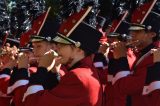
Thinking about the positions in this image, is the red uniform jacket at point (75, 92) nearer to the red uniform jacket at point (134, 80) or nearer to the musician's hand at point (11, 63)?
the red uniform jacket at point (134, 80)

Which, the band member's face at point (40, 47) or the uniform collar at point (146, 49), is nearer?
the uniform collar at point (146, 49)

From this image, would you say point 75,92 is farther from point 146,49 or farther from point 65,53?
point 146,49

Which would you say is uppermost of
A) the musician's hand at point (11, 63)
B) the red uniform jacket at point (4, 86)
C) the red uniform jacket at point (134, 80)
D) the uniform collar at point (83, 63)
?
the uniform collar at point (83, 63)

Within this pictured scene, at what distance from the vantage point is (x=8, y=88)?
20.5 ft

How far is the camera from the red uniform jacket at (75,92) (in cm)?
441

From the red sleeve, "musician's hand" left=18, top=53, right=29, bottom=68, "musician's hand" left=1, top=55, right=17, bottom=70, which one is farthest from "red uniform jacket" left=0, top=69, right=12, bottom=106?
the red sleeve

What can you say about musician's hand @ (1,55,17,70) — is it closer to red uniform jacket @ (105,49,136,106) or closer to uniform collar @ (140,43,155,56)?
red uniform jacket @ (105,49,136,106)

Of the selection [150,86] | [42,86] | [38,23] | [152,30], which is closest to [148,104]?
[150,86]

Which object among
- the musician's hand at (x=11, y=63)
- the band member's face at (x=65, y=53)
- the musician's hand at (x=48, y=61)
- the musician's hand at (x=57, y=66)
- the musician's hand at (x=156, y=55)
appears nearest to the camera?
the band member's face at (x=65, y=53)

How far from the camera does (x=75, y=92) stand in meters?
4.41

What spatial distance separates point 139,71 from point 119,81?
0.29 metres

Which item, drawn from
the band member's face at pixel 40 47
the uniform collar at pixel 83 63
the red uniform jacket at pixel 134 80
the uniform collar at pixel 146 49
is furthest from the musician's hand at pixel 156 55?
the band member's face at pixel 40 47

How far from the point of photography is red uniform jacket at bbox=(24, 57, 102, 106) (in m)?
4.41

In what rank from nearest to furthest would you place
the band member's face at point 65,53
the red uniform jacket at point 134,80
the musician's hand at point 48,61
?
the band member's face at point 65,53 → the musician's hand at point 48,61 → the red uniform jacket at point 134,80
